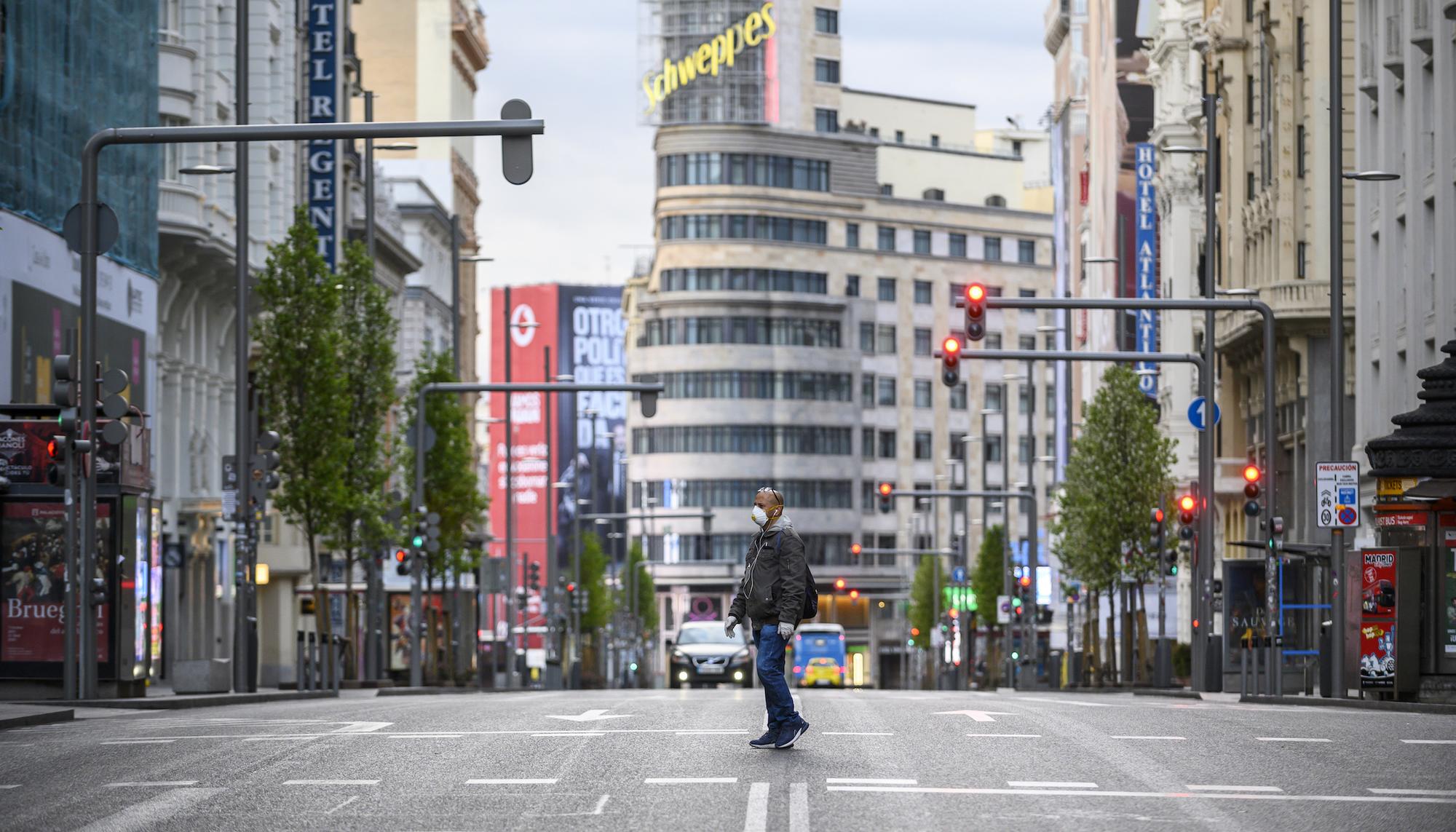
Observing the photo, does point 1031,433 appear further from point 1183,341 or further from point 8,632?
point 8,632

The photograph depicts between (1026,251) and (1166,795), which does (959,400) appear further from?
(1166,795)

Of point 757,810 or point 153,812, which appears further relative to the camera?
point 153,812

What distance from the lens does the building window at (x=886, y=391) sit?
156250 mm

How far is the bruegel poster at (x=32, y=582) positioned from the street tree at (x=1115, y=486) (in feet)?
115

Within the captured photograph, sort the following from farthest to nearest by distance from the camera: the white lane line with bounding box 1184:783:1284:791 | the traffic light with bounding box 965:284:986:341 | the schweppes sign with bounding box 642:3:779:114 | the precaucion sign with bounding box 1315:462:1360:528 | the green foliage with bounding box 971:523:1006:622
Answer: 1. the schweppes sign with bounding box 642:3:779:114
2. the green foliage with bounding box 971:523:1006:622
3. the traffic light with bounding box 965:284:986:341
4. the precaucion sign with bounding box 1315:462:1360:528
5. the white lane line with bounding box 1184:783:1284:791

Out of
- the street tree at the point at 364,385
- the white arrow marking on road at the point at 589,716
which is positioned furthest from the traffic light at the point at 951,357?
the street tree at the point at 364,385

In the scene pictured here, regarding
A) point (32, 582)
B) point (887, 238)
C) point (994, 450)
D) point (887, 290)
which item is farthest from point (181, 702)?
point (994, 450)

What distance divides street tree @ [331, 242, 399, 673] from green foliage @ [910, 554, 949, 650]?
68388 mm

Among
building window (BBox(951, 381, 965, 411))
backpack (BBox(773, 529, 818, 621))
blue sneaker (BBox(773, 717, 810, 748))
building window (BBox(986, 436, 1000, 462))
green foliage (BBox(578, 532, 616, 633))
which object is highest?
building window (BBox(951, 381, 965, 411))

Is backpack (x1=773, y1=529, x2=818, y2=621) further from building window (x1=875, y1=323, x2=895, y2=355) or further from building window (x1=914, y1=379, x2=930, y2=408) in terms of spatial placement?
building window (x1=914, y1=379, x2=930, y2=408)

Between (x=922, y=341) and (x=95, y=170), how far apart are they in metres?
133

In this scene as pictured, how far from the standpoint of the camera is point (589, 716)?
24.0 meters

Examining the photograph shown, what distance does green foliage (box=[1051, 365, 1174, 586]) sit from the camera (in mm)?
62125

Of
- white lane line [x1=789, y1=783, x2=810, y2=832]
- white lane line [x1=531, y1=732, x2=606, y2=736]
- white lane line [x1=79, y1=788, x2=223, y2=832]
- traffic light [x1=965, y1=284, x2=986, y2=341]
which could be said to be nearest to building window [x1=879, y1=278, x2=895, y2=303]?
traffic light [x1=965, y1=284, x2=986, y2=341]
